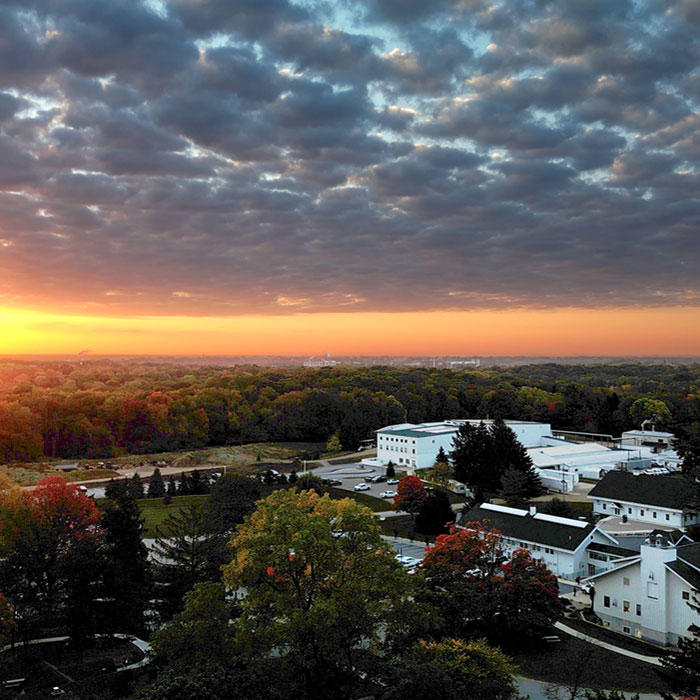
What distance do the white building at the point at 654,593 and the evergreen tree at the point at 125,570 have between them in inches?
728

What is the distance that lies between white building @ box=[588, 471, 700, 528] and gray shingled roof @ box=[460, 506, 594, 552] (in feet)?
28.9

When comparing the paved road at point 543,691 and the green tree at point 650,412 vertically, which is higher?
the green tree at point 650,412

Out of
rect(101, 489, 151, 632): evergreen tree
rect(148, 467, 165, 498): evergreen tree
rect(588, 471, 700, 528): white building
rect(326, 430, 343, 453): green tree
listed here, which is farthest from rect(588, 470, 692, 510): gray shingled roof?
rect(326, 430, 343, 453): green tree

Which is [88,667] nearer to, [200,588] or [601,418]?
A: [200,588]

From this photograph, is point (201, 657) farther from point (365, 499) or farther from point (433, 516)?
point (365, 499)

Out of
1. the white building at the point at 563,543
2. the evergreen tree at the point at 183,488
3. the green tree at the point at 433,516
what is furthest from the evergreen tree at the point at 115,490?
the white building at the point at 563,543

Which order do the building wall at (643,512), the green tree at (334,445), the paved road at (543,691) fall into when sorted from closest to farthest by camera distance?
1. the paved road at (543,691)
2. the building wall at (643,512)
3. the green tree at (334,445)

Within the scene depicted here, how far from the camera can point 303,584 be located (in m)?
17.5

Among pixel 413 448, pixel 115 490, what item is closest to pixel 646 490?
pixel 413 448

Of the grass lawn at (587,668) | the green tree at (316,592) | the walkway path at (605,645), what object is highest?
the green tree at (316,592)

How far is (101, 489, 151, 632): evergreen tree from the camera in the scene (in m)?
23.2

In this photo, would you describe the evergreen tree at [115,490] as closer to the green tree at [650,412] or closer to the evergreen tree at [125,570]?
the evergreen tree at [125,570]

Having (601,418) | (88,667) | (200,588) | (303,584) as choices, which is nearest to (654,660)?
(303,584)

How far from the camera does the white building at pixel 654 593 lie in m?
23.3
